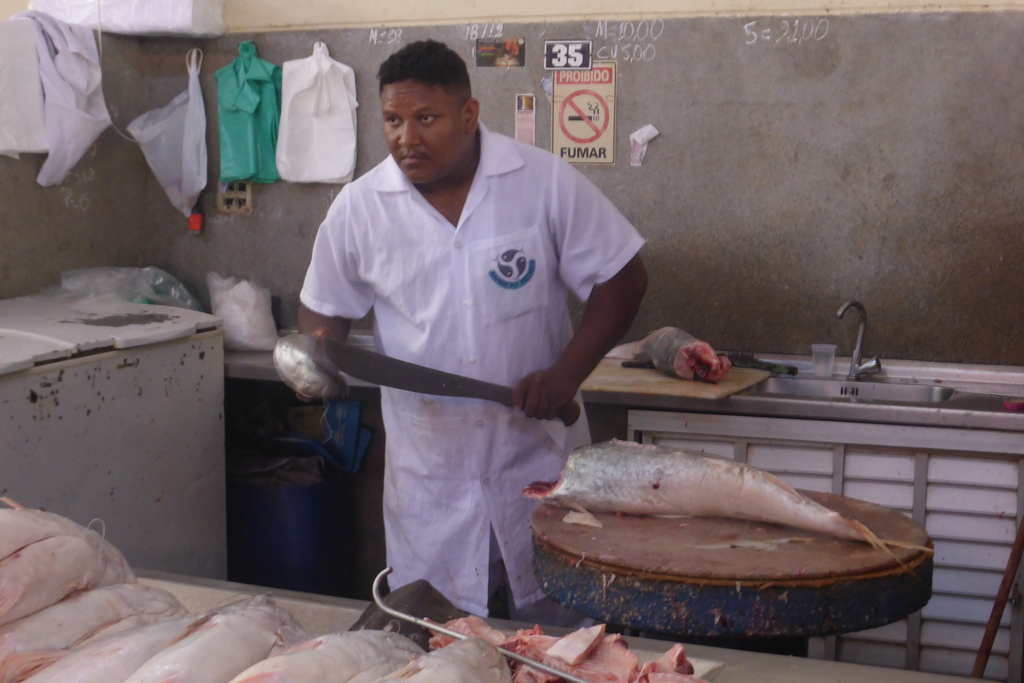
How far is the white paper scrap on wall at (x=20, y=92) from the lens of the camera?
3.45 metres

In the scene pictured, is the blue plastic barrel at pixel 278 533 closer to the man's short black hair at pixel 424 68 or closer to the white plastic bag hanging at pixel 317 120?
the white plastic bag hanging at pixel 317 120

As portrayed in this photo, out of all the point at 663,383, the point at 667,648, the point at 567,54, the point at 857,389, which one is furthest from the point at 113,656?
the point at 567,54

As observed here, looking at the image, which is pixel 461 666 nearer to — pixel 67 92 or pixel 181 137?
pixel 67 92

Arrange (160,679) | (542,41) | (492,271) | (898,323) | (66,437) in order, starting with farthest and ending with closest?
1. (542,41)
2. (898,323)
3. (66,437)
4. (492,271)
5. (160,679)

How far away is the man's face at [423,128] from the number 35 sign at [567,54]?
4.95 ft

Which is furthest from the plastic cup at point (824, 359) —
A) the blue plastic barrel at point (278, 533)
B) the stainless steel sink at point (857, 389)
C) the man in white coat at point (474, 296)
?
the blue plastic barrel at point (278, 533)

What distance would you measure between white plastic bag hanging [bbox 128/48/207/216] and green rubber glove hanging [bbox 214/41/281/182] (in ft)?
0.41

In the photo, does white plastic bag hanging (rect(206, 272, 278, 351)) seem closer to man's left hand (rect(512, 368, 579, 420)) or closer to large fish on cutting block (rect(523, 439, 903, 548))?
man's left hand (rect(512, 368, 579, 420))

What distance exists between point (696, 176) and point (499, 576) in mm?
1933

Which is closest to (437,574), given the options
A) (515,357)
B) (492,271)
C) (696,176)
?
(515,357)

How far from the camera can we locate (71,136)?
3.77 m

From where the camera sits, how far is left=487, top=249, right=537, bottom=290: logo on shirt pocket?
252 centimetres

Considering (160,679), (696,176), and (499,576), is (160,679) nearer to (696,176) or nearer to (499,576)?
(499,576)

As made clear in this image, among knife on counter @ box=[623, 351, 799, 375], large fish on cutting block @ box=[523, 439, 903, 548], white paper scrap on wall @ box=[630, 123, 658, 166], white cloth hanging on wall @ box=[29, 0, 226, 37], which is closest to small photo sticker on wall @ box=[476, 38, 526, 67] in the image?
white paper scrap on wall @ box=[630, 123, 658, 166]
